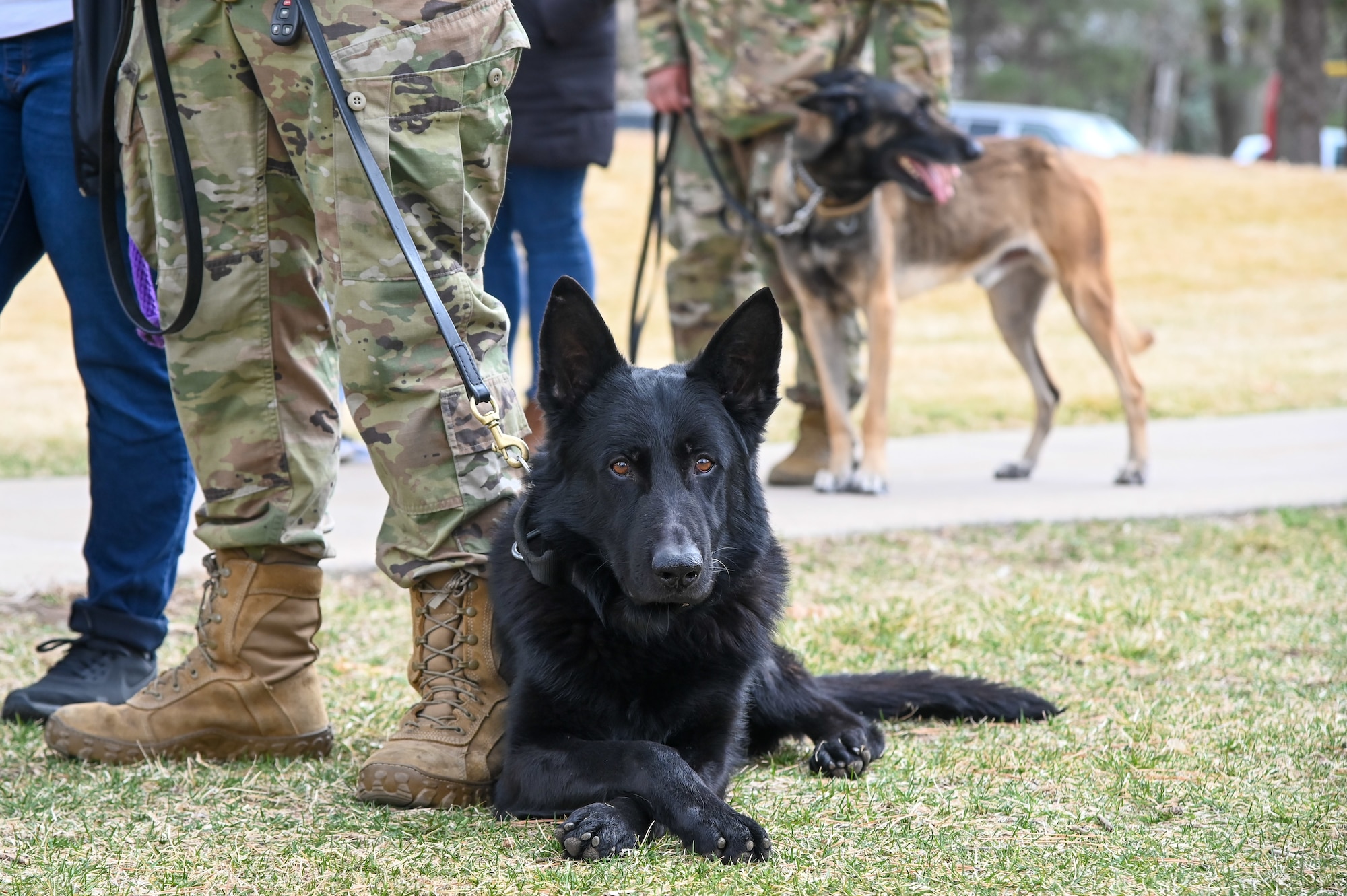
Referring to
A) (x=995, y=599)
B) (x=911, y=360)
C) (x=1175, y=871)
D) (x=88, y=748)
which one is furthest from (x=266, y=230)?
(x=911, y=360)

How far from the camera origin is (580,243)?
217 inches

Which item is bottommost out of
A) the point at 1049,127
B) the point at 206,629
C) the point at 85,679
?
the point at 1049,127

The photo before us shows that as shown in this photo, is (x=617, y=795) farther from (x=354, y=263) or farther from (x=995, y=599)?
(x=995, y=599)

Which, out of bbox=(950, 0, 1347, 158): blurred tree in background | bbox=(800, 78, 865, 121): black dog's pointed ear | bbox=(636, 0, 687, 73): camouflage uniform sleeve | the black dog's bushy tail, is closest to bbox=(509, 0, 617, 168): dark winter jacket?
bbox=(636, 0, 687, 73): camouflage uniform sleeve

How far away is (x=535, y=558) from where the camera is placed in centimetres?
263

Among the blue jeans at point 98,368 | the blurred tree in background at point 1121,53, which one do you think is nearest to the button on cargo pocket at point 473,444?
the blue jeans at point 98,368

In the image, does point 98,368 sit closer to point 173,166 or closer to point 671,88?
point 173,166

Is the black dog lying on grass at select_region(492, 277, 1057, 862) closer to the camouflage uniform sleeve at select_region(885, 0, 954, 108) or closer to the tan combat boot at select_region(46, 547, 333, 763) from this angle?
the tan combat boot at select_region(46, 547, 333, 763)

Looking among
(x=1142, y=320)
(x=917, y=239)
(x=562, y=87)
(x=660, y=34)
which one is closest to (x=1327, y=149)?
(x=1142, y=320)

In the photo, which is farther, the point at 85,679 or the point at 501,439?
the point at 85,679

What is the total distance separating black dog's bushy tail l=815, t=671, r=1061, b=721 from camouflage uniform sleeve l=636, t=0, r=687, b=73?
3.70m

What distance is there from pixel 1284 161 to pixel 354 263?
87.5 ft

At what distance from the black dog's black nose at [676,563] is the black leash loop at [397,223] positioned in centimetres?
44

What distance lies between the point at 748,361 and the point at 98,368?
1.53 m
